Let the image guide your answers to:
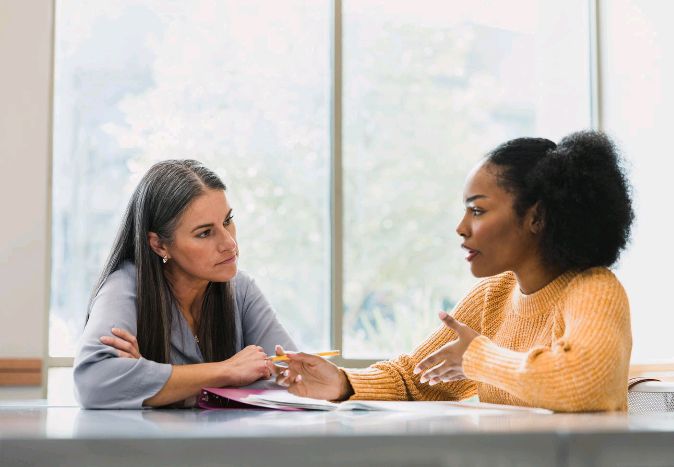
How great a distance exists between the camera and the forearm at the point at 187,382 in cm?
161

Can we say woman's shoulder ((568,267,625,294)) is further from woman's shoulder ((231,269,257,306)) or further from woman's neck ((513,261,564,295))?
woman's shoulder ((231,269,257,306))

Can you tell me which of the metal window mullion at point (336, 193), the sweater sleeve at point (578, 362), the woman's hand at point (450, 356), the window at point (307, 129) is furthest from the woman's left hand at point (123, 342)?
the metal window mullion at point (336, 193)

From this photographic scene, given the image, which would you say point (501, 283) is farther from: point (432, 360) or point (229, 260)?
point (229, 260)

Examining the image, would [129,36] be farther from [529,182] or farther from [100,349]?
[529,182]

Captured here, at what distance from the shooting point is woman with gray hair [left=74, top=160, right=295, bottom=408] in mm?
1752

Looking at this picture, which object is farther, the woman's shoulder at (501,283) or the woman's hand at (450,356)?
the woman's shoulder at (501,283)

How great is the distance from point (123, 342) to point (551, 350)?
85 cm

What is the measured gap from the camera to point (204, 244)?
1.97m

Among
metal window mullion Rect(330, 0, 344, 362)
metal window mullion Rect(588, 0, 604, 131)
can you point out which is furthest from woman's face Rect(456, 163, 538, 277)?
metal window mullion Rect(588, 0, 604, 131)

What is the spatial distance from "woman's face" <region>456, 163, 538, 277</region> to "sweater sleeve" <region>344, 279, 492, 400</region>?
0.22 metres

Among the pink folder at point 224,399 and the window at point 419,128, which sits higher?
the window at point 419,128

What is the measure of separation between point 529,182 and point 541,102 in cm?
281

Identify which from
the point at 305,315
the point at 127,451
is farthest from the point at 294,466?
the point at 305,315

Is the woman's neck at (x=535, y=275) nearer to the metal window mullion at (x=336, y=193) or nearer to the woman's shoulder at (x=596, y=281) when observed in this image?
the woman's shoulder at (x=596, y=281)
